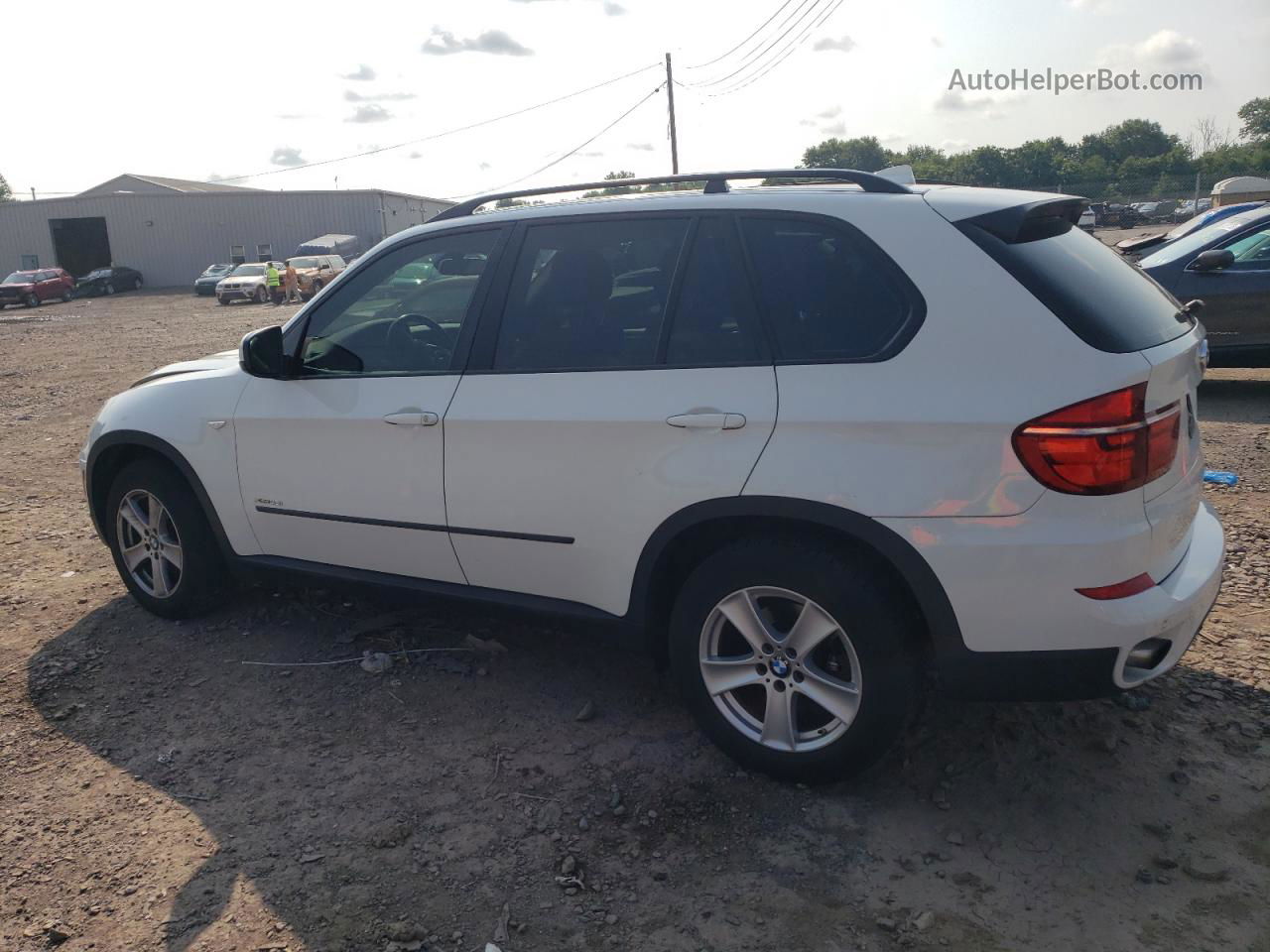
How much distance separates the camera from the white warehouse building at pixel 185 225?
5278cm

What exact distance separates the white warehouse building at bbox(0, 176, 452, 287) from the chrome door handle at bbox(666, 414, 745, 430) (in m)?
51.2

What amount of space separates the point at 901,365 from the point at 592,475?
1.07 m

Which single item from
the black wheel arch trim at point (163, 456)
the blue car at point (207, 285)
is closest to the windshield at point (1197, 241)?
the black wheel arch trim at point (163, 456)

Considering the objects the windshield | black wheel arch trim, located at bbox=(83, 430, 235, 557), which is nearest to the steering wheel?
black wheel arch trim, located at bbox=(83, 430, 235, 557)

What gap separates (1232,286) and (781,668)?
763cm

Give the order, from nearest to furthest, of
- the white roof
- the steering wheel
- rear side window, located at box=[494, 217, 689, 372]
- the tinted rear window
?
the tinted rear window, rear side window, located at box=[494, 217, 689, 372], the steering wheel, the white roof

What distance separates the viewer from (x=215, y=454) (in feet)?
14.6

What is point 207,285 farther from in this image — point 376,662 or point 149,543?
point 376,662

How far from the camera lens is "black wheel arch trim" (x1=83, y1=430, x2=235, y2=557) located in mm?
4531

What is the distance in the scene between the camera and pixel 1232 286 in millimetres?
8773

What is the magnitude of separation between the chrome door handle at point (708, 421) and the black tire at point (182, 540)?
2.57 meters

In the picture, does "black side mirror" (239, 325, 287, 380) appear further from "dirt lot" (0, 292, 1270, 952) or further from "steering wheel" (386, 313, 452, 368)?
"dirt lot" (0, 292, 1270, 952)

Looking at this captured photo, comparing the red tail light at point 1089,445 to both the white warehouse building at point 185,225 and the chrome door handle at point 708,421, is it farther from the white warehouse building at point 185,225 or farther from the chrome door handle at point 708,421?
the white warehouse building at point 185,225

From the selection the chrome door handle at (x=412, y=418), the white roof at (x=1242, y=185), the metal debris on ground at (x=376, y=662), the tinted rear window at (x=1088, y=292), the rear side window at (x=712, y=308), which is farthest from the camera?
the white roof at (x=1242, y=185)
